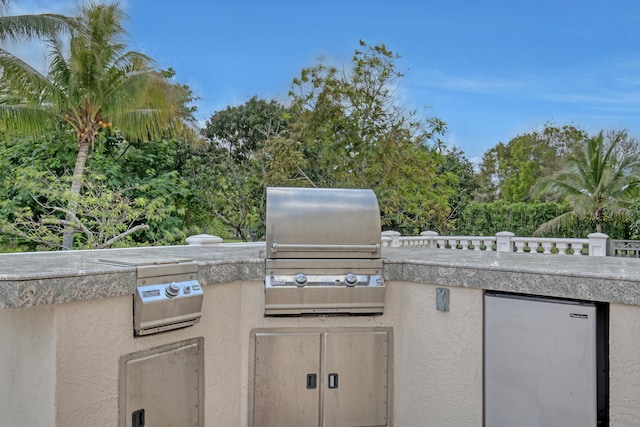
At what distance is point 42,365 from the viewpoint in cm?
184

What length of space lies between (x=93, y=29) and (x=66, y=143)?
2.84 metres

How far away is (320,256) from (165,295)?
782mm

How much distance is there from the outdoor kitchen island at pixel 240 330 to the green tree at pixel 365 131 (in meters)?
8.42

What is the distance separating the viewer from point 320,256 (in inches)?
96.0

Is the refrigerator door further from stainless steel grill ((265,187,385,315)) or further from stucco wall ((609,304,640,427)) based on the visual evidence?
stainless steel grill ((265,187,385,315))

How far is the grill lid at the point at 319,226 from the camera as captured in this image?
241 centimetres

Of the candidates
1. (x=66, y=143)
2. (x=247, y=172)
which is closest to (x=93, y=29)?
(x=66, y=143)

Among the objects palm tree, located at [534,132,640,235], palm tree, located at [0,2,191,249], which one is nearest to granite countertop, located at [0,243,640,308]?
palm tree, located at [0,2,191,249]

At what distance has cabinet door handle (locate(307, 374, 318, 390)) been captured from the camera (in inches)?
100

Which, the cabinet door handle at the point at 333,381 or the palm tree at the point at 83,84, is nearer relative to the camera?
the cabinet door handle at the point at 333,381

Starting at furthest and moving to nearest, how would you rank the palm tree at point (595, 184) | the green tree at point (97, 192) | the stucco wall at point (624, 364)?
the palm tree at point (595, 184) → the green tree at point (97, 192) → the stucco wall at point (624, 364)

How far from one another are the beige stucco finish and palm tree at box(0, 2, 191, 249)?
8.30 metres

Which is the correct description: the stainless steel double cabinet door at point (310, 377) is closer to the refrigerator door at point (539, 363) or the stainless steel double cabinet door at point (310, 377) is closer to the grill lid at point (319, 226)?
the grill lid at point (319, 226)

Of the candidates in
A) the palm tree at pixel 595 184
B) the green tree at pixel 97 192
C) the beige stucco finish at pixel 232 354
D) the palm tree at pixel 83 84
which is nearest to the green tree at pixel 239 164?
the green tree at pixel 97 192
